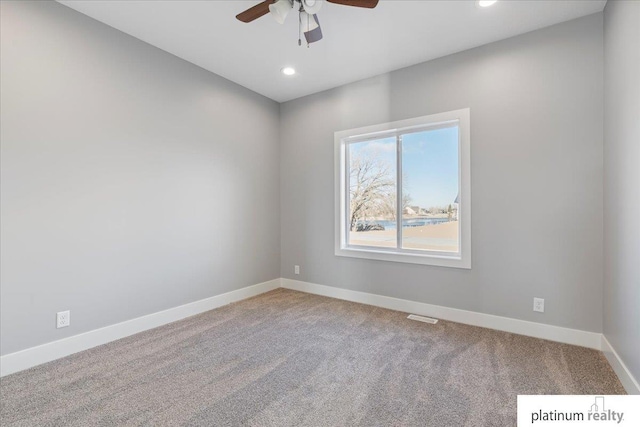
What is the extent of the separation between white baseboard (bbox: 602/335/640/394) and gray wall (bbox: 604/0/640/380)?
5cm

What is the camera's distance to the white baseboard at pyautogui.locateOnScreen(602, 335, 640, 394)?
→ 1732mm

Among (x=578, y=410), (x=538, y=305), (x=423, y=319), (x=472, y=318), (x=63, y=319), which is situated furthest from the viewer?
(x=423, y=319)

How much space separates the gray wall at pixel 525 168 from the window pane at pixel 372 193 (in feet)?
1.20

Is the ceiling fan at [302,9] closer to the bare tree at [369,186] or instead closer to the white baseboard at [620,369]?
the bare tree at [369,186]

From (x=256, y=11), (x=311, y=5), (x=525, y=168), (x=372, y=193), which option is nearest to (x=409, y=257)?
(x=372, y=193)

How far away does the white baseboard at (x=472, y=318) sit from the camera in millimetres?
2480

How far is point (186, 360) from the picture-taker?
89.7 inches

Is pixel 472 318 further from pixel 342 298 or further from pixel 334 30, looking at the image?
pixel 334 30

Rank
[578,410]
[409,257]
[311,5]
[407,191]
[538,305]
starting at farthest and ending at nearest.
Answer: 1. [407,191]
2. [409,257]
3. [538,305]
4. [311,5]
5. [578,410]

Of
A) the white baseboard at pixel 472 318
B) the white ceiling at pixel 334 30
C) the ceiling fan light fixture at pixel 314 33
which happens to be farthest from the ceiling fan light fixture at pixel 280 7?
the white baseboard at pixel 472 318

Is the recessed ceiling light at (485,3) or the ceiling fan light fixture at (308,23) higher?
the recessed ceiling light at (485,3)

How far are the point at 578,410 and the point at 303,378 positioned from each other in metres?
1.61

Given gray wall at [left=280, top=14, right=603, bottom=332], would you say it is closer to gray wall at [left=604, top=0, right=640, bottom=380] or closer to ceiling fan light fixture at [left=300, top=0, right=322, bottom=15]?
gray wall at [left=604, top=0, right=640, bottom=380]

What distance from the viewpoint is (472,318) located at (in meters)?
2.95
